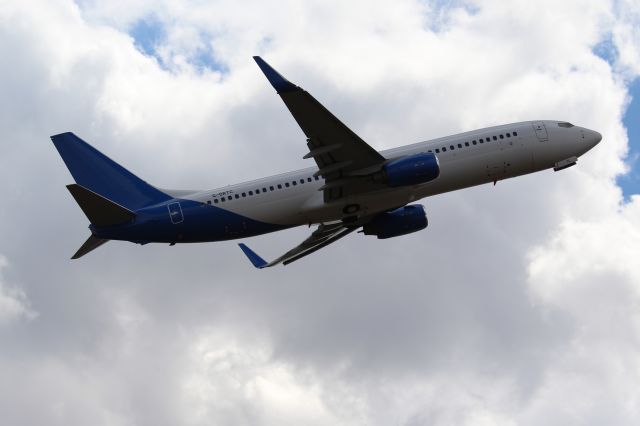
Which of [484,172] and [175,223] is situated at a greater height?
[484,172]

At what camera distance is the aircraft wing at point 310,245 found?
6244 centimetres

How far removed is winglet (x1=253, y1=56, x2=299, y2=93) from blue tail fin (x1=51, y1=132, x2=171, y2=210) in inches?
505

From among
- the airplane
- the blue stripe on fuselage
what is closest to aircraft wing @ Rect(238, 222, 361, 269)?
the airplane

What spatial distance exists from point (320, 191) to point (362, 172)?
11.1 feet

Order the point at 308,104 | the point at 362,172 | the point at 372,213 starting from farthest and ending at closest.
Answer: the point at 372,213, the point at 362,172, the point at 308,104

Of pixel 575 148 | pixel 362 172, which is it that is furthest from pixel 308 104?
pixel 575 148

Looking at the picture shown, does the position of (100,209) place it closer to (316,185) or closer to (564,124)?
(316,185)

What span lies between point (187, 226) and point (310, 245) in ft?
36.4

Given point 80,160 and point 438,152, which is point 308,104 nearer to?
point 438,152

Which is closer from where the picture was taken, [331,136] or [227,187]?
[331,136]

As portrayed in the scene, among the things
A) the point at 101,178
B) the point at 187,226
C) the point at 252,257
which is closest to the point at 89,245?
the point at 101,178

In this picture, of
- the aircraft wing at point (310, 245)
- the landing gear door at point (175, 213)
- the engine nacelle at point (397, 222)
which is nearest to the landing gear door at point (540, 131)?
the engine nacelle at point (397, 222)

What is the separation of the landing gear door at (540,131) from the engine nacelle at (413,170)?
30.7 feet

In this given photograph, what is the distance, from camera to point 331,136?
51.9m
